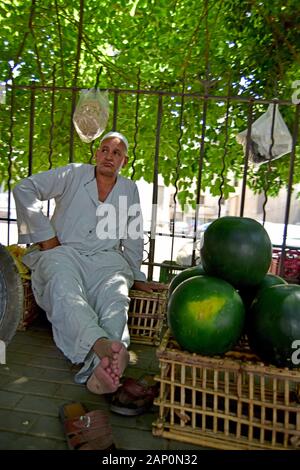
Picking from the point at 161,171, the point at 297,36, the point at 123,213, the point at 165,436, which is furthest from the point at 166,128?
the point at 165,436

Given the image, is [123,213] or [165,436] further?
[123,213]

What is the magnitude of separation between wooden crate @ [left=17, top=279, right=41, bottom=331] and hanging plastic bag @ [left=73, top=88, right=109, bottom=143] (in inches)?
59.3

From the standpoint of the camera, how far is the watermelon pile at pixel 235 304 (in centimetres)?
152

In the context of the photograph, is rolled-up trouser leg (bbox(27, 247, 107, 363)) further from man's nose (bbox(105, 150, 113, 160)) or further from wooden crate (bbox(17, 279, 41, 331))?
man's nose (bbox(105, 150, 113, 160))

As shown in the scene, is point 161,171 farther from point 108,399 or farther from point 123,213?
point 108,399

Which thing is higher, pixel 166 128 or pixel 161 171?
pixel 166 128

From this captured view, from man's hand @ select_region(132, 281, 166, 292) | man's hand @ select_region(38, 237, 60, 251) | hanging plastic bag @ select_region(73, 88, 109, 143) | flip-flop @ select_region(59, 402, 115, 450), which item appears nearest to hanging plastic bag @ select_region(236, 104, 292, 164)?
hanging plastic bag @ select_region(73, 88, 109, 143)

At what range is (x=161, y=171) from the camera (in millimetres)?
4922

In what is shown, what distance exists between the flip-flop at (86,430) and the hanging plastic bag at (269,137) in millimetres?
2555

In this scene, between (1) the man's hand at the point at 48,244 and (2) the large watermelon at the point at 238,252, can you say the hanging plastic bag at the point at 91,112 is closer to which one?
(1) the man's hand at the point at 48,244

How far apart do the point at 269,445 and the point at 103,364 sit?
2.61 feet

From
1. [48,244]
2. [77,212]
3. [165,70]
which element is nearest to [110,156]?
[77,212]

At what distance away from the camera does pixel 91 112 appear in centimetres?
352

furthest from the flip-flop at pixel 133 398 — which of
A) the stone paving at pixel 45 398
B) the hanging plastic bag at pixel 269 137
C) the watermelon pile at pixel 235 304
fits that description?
the hanging plastic bag at pixel 269 137
